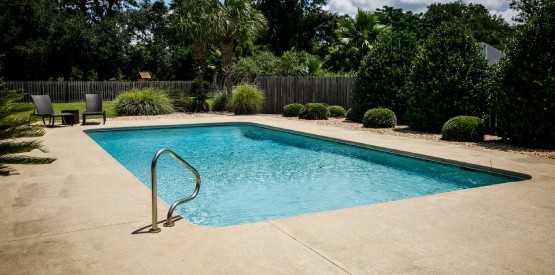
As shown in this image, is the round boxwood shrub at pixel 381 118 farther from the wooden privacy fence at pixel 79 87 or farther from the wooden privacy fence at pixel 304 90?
the wooden privacy fence at pixel 79 87

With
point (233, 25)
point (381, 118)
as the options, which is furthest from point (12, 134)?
point (233, 25)

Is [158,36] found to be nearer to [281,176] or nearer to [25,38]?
[25,38]

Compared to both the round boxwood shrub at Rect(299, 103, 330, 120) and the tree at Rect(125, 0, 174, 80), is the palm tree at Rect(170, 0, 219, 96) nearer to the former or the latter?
the round boxwood shrub at Rect(299, 103, 330, 120)

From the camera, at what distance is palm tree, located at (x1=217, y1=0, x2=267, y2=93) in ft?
69.3

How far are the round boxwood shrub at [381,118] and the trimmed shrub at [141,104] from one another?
9.59 meters

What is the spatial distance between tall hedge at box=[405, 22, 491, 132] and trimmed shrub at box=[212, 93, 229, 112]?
420 inches

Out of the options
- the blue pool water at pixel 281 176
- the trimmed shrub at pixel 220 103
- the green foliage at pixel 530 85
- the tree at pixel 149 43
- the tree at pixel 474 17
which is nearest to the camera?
the blue pool water at pixel 281 176

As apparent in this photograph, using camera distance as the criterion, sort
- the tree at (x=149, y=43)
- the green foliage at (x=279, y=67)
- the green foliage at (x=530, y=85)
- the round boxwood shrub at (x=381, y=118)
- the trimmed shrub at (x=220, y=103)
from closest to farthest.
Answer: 1. the green foliage at (x=530, y=85)
2. the round boxwood shrub at (x=381, y=118)
3. the trimmed shrub at (x=220, y=103)
4. the green foliage at (x=279, y=67)
5. the tree at (x=149, y=43)

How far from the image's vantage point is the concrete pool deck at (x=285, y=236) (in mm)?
3270

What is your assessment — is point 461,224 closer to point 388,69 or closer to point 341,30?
Result: point 388,69

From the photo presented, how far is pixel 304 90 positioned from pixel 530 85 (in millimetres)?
11151

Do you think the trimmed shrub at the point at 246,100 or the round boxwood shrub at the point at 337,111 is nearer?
the round boxwood shrub at the point at 337,111

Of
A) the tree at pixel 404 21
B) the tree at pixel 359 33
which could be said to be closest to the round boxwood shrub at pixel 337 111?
the tree at pixel 359 33

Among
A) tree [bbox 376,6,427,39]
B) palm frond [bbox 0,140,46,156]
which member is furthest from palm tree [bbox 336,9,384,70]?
palm frond [bbox 0,140,46,156]
